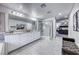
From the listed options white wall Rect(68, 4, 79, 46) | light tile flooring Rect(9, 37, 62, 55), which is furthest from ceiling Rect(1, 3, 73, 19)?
light tile flooring Rect(9, 37, 62, 55)

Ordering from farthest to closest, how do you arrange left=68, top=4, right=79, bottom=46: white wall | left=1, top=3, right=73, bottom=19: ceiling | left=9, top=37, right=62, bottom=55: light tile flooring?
1. left=9, top=37, right=62, bottom=55: light tile flooring
2. left=1, top=3, right=73, bottom=19: ceiling
3. left=68, top=4, right=79, bottom=46: white wall

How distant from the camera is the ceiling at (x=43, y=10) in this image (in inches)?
85.1

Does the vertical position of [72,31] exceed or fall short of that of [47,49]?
it exceeds it

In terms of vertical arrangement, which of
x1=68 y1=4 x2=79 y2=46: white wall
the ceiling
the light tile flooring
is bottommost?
the light tile flooring

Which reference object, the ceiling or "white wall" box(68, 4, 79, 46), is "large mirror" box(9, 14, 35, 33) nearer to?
the ceiling

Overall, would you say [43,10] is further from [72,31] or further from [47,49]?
[47,49]

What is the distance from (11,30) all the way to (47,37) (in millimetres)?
1218

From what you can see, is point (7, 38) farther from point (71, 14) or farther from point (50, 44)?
point (71, 14)

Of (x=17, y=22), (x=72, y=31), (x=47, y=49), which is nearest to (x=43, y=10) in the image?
(x=17, y=22)

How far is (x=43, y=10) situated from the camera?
7.84 feet

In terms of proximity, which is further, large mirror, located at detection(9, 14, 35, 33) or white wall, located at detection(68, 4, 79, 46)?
large mirror, located at detection(9, 14, 35, 33)

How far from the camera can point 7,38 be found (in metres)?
2.58

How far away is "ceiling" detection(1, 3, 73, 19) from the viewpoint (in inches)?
85.1
